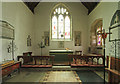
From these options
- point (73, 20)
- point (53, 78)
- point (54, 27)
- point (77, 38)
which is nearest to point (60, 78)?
point (53, 78)

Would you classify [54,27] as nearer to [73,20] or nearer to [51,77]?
[73,20]

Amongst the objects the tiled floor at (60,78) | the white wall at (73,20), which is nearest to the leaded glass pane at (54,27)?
the white wall at (73,20)

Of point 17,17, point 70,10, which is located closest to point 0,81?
point 17,17

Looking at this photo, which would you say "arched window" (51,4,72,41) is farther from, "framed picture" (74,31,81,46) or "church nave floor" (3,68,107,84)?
"church nave floor" (3,68,107,84)

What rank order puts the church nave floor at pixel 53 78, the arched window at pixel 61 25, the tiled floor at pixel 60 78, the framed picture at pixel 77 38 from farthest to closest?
1. the arched window at pixel 61 25
2. the framed picture at pixel 77 38
3. the tiled floor at pixel 60 78
4. the church nave floor at pixel 53 78

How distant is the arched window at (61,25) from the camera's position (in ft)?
29.7

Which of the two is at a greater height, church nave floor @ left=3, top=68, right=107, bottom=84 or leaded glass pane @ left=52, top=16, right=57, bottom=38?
leaded glass pane @ left=52, top=16, right=57, bottom=38

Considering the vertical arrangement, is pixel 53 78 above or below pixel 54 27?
below

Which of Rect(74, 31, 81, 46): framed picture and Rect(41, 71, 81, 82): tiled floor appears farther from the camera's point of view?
Rect(74, 31, 81, 46): framed picture

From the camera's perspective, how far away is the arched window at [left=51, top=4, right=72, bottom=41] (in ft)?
29.7

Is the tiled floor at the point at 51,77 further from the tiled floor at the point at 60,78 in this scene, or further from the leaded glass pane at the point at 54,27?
the leaded glass pane at the point at 54,27

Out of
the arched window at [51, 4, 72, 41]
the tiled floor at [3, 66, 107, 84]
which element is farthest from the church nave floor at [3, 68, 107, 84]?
the arched window at [51, 4, 72, 41]

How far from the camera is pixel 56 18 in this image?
9.08 m

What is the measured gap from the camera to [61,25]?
909cm
